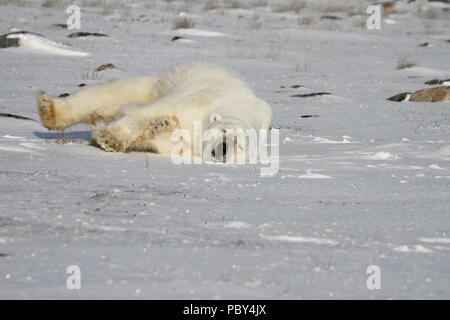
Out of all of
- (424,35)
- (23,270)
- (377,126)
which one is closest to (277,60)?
(377,126)

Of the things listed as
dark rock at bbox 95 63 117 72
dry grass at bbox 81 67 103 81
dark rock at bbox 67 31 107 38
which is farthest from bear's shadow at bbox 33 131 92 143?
dark rock at bbox 67 31 107 38

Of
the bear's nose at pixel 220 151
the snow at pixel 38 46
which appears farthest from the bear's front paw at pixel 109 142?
the snow at pixel 38 46

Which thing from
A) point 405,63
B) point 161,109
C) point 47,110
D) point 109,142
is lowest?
point 405,63

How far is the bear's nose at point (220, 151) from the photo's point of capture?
212 inches

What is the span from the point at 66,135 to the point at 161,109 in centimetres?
146

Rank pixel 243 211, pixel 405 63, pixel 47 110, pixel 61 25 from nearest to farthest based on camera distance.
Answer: pixel 243 211
pixel 47 110
pixel 405 63
pixel 61 25

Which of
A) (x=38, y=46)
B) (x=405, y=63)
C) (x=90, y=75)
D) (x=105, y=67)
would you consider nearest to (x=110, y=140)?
(x=90, y=75)

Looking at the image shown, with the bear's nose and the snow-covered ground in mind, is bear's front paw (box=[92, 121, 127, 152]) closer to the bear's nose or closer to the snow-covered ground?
the snow-covered ground

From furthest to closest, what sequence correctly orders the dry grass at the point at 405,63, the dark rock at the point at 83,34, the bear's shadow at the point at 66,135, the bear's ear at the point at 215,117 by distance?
1. the dark rock at the point at 83,34
2. the dry grass at the point at 405,63
3. the bear's shadow at the point at 66,135
4. the bear's ear at the point at 215,117

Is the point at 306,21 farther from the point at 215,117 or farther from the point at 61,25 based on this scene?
the point at 215,117

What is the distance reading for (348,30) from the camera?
74.2 ft

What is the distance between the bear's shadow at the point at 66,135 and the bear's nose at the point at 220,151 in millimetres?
1308

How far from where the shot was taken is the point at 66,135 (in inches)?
267

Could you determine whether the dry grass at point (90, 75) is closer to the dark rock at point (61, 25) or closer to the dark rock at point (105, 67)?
the dark rock at point (105, 67)
